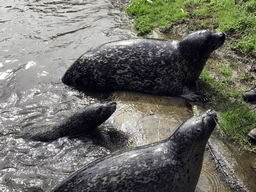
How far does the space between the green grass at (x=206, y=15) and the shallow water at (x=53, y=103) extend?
0.76 meters

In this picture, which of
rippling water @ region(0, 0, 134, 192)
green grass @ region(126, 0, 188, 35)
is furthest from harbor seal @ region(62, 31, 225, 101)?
green grass @ region(126, 0, 188, 35)

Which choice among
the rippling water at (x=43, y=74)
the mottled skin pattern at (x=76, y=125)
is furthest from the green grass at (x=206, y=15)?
the mottled skin pattern at (x=76, y=125)

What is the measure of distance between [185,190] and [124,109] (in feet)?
7.28

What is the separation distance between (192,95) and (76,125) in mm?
2578

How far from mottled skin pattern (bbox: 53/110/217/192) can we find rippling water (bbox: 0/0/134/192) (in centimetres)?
90

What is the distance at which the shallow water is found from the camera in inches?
140

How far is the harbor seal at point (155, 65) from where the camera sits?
5.09 meters

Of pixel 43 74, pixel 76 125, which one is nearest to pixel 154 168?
pixel 76 125

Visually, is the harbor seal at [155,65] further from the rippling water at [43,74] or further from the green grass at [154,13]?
the green grass at [154,13]

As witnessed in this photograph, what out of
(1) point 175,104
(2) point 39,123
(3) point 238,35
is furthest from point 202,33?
(2) point 39,123

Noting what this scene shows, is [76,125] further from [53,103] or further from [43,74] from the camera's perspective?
[43,74]

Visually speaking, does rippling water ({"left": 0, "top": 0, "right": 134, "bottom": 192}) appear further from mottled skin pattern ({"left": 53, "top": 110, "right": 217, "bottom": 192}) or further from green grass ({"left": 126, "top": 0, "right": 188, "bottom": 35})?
mottled skin pattern ({"left": 53, "top": 110, "right": 217, "bottom": 192})

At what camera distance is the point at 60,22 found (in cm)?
809

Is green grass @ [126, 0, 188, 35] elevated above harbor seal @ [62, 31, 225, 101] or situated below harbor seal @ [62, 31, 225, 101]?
above
